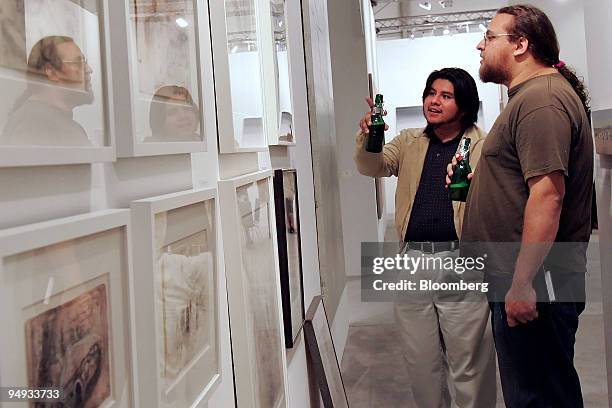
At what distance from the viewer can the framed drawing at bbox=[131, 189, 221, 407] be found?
2.37 ft

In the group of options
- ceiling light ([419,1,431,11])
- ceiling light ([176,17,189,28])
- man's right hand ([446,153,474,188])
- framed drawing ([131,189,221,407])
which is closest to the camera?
framed drawing ([131,189,221,407])

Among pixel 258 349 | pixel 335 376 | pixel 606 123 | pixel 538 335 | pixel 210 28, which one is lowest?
pixel 335 376

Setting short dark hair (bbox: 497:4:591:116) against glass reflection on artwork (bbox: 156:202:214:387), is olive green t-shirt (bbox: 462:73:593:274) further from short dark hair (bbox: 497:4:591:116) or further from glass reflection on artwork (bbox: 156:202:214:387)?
glass reflection on artwork (bbox: 156:202:214:387)

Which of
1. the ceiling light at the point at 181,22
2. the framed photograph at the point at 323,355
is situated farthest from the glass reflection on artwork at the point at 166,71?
the framed photograph at the point at 323,355

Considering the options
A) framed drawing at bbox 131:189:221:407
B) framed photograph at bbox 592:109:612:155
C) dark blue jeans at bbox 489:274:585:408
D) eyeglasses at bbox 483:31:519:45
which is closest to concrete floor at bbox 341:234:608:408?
dark blue jeans at bbox 489:274:585:408

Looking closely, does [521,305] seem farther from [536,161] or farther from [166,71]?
[166,71]

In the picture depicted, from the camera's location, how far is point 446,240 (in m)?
2.09

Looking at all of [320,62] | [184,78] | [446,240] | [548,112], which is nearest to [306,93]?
[320,62]

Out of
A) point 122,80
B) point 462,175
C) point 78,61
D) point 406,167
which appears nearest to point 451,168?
point 462,175

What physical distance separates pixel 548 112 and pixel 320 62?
1153mm

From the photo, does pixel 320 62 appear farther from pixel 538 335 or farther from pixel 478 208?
pixel 538 335

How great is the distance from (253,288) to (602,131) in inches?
51.5

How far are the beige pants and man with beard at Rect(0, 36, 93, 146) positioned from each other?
1707 mm

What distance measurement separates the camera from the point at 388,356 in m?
2.36
